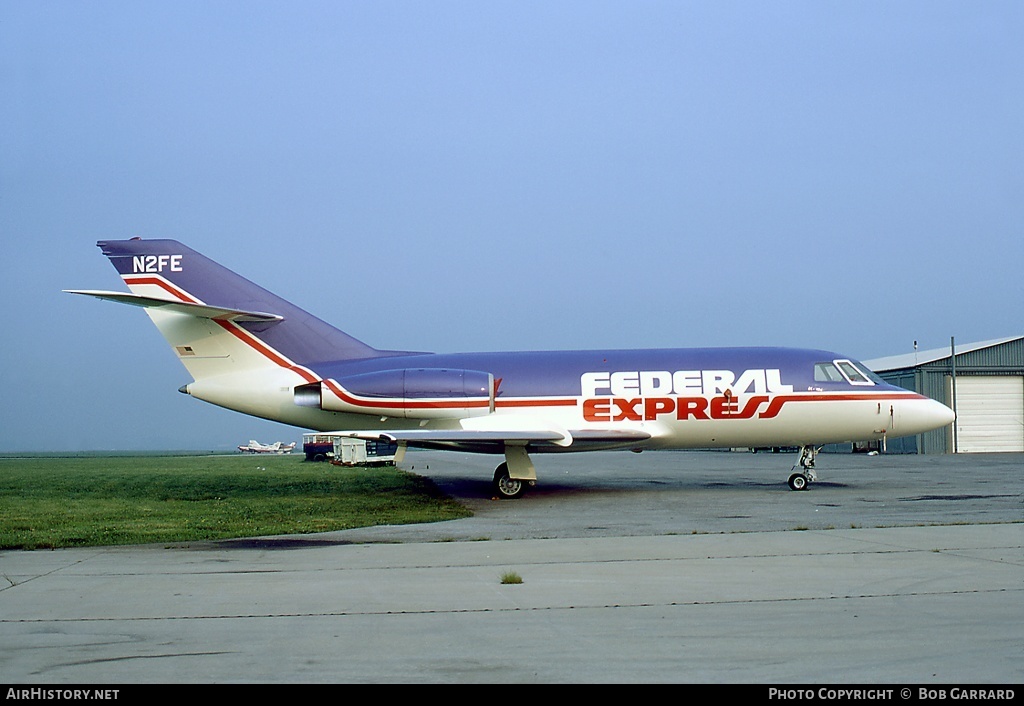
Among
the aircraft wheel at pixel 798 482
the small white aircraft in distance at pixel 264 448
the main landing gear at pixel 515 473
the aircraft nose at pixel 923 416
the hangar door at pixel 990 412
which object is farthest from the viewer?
the small white aircraft in distance at pixel 264 448

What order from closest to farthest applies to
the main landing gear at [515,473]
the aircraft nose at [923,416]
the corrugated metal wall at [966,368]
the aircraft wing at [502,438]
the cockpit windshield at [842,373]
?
1. the aircraft wing at [502,438]
2. the main landing gear at [515,473]
3. the aircraft nose at [923,416]
4. the cockpit windshield at [842,373]
5. the corrugated metal wall at [966,368]

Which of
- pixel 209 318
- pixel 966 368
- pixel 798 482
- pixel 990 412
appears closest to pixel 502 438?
pixel 798 482

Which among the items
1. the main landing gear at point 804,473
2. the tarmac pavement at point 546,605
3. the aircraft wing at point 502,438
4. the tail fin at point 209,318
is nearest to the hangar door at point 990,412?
the main landing gear at point 804,473

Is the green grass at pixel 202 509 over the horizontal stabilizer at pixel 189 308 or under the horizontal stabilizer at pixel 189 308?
under

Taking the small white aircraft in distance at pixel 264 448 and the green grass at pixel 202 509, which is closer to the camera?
the green grass at pixel 202 509

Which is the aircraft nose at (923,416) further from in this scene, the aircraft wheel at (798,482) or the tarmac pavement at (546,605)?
the tarmac pavement at (546,605)

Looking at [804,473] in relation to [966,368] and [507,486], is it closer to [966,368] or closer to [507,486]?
[507,486]

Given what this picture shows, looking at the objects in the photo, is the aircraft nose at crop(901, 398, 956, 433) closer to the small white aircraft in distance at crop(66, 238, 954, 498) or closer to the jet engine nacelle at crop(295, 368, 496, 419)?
the small white aircraft in distance at crop(66, 238, 954, 498)

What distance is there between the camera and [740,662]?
571 cm

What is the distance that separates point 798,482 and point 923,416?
3575 mm

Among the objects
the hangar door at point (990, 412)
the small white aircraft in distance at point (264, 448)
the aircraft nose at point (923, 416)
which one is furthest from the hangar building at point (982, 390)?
the small white aircraft in distance at point (264, 448)

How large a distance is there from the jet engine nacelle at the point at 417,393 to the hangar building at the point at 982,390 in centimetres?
3258

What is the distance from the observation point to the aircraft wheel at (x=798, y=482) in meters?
21.2

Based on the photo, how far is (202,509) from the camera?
60.6 ft
